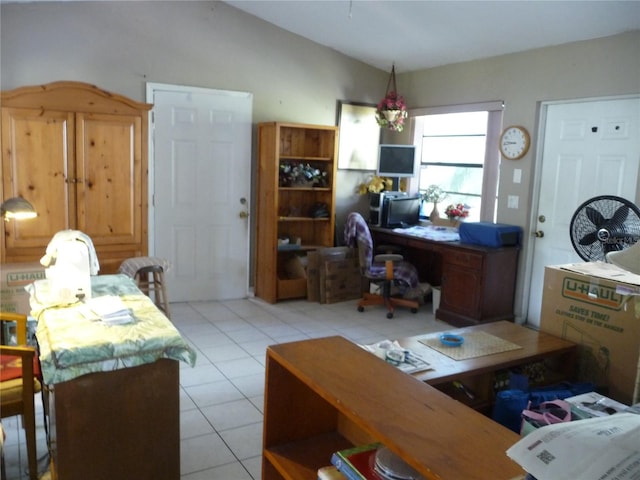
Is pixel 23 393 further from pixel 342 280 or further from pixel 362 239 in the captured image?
pixel 342 280

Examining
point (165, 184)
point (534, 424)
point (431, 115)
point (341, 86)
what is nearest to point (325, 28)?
point (341, 86)

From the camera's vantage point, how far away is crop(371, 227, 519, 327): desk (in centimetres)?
464

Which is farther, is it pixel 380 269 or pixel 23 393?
pixel 380 269

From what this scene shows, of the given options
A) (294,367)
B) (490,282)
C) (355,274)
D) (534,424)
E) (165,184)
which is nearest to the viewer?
(294,367)

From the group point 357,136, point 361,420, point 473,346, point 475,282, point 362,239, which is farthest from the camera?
point 357,136

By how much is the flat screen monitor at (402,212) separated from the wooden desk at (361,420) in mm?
3968

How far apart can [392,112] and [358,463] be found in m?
4.83

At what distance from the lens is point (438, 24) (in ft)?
15.0

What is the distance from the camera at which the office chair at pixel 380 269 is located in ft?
16.6

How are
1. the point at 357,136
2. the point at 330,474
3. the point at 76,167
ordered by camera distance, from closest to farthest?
1. the point at 330,474
2. the point at 76,167
3. the point at 357,136

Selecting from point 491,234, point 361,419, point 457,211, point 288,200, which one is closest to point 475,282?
point 491,234

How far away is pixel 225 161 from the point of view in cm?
525

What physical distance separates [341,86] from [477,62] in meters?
1.44

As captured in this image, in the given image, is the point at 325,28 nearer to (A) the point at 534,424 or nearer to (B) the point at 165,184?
(B) the point at 165,184
